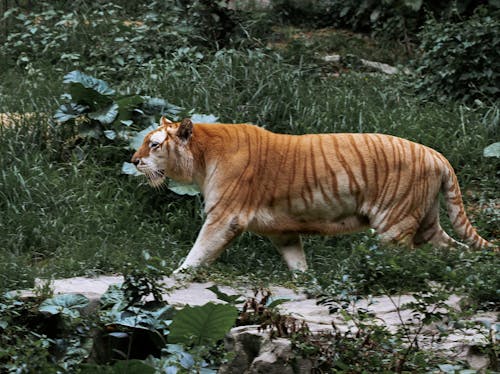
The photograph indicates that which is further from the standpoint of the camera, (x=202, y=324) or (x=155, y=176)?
(x=155, y=176)

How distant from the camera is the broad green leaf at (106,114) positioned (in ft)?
31.1

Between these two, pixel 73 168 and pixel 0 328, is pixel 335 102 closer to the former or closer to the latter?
pixel 73 168

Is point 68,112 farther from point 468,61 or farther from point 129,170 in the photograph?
point 468,61

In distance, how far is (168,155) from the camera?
7.75 metres

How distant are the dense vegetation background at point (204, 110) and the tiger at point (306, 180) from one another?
0.48 metres

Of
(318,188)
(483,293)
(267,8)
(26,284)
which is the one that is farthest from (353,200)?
(267,8)

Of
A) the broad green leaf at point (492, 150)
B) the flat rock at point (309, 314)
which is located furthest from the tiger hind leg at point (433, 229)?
the broad green leaf at point (492, 150)

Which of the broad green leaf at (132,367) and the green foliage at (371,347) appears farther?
the green foliage at (371,347)

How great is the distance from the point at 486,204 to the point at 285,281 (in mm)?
3163

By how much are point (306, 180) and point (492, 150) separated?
9.75ft

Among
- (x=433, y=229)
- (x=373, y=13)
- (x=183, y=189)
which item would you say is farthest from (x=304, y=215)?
(x=373, y=13)

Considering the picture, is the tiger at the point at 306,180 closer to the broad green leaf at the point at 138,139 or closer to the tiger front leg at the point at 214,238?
the tiger front leg at the point at 214,238

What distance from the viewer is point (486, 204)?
30.7 feet

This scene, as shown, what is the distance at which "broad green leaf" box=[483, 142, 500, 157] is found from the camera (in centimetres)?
972
